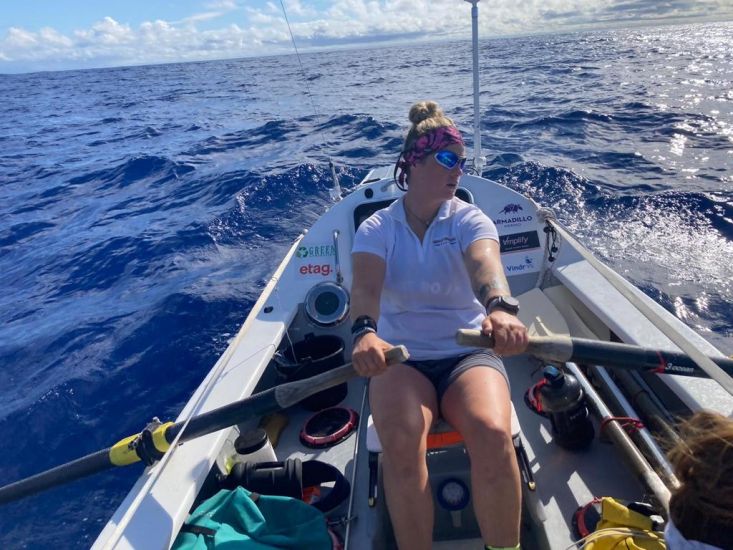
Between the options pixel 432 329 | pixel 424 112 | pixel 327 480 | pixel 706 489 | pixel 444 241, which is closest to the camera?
pixel 706 489

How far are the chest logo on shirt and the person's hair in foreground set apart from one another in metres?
1.55

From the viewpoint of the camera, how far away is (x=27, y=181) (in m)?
14.9

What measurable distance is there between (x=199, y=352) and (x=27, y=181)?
40.9ft

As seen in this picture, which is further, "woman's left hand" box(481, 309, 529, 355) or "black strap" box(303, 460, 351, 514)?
"black strap" box(303, 460, 351, 514)

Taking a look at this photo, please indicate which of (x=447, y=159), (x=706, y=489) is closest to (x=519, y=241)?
(x=447, y=159)

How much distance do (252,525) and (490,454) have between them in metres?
1.19

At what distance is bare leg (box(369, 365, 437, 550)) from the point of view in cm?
207

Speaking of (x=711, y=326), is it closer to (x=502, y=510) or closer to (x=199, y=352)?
(x=502, y=510)

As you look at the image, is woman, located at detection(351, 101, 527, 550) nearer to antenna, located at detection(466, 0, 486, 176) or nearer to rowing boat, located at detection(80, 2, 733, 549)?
rowing boat, located at detection(80, 2, 733, 549)

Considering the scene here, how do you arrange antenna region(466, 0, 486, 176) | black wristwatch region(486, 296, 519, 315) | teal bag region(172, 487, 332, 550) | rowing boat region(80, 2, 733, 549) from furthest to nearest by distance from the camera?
antenna region(466, 0, 486, 176), rowing boat region(80, 2, 733, 549), teal bag region(172, 487, 332, 550), black wristwatch region(486, 296, 519, 315)

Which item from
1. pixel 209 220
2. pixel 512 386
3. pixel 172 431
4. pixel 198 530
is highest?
pixel 172 431

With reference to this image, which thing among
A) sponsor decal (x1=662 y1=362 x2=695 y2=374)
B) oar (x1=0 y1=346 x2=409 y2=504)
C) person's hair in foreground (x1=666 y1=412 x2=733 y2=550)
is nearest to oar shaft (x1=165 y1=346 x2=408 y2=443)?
oar (x1=0 y1=346 x2=409 y2=504)

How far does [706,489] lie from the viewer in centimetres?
116

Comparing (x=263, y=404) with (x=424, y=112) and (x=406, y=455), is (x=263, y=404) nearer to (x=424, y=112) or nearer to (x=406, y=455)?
(x=406, y=455)
